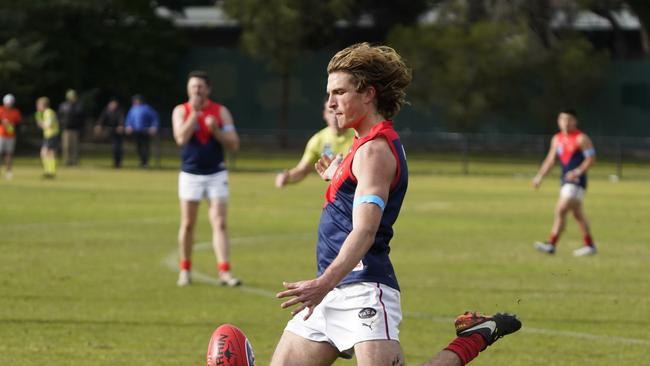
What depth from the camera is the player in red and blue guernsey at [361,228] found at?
6074 millimetres

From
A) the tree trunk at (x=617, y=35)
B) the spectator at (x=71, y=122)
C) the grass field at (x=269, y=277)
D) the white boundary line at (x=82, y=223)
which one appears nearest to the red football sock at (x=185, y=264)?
the grass field at (x=269, y=277)

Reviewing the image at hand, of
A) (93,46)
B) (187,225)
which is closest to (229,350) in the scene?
(187,225)

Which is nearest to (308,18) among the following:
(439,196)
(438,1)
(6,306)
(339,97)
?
(438,1)

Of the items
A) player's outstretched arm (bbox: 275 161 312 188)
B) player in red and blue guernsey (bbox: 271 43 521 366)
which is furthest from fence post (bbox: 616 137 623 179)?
player in red and blue guernsey (bbox: 271 43 521 366)

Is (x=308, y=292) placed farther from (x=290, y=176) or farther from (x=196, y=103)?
(x=196, y=103)

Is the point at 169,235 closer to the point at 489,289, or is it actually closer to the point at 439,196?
the point at 489,289

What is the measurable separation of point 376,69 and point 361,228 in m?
0.77

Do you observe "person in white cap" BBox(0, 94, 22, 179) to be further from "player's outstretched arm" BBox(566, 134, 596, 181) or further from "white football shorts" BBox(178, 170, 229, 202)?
"white football shorts" BBox(178, 170, 229, 202)

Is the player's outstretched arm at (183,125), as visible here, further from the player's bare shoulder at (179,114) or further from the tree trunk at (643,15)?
the tree trunk at (643,15)

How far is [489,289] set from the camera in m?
14.2

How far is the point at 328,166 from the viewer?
7.12 meters

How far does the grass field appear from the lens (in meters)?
10.6

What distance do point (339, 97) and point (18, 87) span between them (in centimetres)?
4552

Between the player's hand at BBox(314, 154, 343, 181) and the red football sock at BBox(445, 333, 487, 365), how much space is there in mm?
1091
